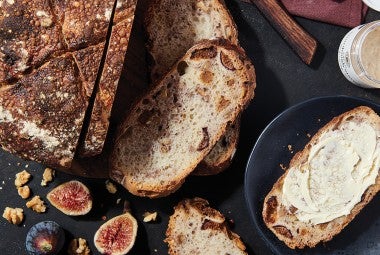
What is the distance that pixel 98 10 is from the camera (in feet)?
9.89

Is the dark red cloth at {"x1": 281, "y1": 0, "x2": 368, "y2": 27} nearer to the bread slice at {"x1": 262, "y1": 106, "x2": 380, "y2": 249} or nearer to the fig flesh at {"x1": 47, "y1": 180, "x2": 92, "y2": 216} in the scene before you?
the bread slice at {"x1": 262, "y1": 106, "x2": 380, "y2": 249}

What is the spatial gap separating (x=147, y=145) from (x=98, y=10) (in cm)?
94

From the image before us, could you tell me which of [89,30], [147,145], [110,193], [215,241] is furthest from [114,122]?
[215,241]

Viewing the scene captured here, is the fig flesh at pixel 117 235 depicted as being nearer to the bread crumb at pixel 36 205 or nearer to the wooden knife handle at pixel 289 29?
the bread crumb at pixel 36 205

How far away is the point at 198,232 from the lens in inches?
147

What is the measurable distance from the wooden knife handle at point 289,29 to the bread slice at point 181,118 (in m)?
0.44

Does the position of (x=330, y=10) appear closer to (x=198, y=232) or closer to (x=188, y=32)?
(x=188, y=32)

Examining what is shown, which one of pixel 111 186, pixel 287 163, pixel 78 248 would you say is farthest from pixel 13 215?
pixel 287 163

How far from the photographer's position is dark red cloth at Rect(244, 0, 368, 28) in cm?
376

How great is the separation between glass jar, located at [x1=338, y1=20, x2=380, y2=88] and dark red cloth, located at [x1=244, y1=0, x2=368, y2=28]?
116 millimetres

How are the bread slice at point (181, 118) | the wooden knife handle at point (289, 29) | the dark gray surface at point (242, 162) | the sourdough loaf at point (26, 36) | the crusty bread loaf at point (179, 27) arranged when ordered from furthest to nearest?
the dark gray surface at point (242, 162) < the wooden knife handle at point (289, 29) < the crusty bread loaf at point (179, 27) < the bread slice at point (181, 118) < the sourdough loaf at point (26, 36)

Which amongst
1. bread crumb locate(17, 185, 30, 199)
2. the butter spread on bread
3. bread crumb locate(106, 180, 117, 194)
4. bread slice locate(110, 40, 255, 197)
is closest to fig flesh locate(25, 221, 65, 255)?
bread crumb locate(17, 185, 30, 199)

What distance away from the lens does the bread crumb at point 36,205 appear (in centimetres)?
376

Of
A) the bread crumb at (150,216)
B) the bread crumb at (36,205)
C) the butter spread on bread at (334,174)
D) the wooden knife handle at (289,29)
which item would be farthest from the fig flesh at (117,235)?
the wooden knife handle at (289,29)
